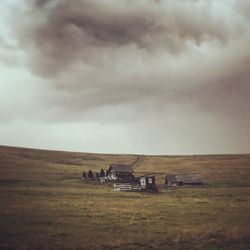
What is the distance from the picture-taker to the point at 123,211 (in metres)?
24.6

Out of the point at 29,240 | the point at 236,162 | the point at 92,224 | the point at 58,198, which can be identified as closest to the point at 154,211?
the point at 92,224

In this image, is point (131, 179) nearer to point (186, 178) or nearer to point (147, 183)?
point (147, 183)

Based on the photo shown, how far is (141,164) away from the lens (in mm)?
42000

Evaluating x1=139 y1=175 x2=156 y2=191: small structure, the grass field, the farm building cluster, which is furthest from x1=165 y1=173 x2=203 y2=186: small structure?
x1=139 y1=175 x2=156 y2=191: small structure

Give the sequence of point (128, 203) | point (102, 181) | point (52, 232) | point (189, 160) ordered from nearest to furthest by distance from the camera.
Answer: point (52, 232) < point (128, 203) < point (189, 160) < point (102, 181)

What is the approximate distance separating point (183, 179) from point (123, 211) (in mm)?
12339

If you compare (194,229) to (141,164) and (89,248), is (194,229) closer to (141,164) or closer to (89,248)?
(89,248)

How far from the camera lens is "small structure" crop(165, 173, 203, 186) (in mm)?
33756

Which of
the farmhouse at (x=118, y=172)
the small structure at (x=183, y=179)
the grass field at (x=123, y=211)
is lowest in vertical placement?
the grass field at (x=123, y=211)

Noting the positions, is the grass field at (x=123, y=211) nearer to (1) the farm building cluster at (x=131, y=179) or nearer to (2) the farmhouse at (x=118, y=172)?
(1) the farm building cluster at (x=131, y=179)

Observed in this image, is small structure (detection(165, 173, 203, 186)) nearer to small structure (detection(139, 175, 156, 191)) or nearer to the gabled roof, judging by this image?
small structure (detection(139, 175, 156, 191))

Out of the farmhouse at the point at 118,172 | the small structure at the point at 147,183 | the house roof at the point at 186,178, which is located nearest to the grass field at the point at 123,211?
the house roof at the point at 186,178

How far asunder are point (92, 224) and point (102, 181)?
685 inches

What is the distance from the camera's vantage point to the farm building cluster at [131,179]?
1347 inches
